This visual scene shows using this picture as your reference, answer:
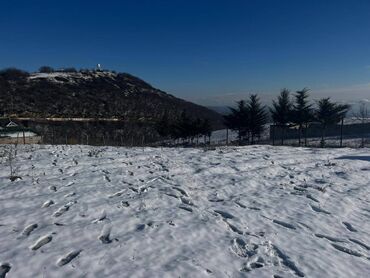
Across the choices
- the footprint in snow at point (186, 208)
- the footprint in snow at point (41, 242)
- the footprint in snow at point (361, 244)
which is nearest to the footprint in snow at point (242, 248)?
the footprint in snow at point (186, 208)

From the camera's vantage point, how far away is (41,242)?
15.5 ft

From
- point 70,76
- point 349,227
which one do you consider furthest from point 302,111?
point 70,76

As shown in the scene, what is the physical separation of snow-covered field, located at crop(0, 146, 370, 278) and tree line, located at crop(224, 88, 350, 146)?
36156 mm

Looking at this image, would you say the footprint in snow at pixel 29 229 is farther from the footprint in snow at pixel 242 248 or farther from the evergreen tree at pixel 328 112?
the evergreen tree at pixel 328 112

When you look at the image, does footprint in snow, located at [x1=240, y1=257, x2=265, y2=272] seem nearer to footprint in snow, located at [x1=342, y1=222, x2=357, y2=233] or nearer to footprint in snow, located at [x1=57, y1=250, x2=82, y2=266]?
footprint in snow, located at [x1=57, y1=250, x2=82, y2=266]

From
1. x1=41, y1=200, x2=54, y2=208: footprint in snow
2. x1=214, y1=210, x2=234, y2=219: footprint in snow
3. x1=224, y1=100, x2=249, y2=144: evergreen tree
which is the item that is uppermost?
x1=224, y1=100, x2=249, y2=144: evergreen tree

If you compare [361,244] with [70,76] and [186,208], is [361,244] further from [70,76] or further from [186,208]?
[70,76]

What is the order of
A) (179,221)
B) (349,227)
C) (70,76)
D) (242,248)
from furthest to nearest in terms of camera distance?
(70,76) < (349,227) < (179,221) < (242,248)

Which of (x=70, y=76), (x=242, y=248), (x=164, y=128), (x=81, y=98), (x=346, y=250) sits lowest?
(x=346, y=250)

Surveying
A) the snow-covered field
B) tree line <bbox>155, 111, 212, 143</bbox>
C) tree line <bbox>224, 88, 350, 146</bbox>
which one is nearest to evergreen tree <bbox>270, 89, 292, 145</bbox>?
tree line <bbox>224, 88, 350, 146</bbox>

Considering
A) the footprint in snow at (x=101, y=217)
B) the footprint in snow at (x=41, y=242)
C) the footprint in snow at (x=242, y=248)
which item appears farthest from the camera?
the footprint in snow at (x=101, y=217)

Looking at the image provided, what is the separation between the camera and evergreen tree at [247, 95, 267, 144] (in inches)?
1802

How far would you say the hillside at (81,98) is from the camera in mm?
71312

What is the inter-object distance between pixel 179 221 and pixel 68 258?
2.03m
